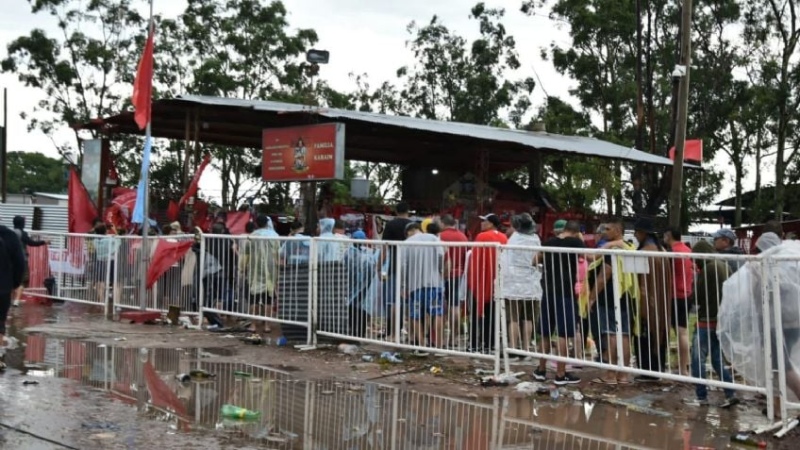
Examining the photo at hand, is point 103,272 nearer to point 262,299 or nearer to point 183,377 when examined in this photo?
point 262,299

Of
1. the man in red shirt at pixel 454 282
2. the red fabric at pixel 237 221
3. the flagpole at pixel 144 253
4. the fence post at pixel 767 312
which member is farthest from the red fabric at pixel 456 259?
the red fabric at pixel 237 221

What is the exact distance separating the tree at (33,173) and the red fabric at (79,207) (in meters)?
53.9

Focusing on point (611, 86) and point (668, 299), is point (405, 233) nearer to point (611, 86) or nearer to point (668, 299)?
point (668, 299)

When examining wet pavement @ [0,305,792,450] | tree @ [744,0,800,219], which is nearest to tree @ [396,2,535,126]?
tree @ [744,0,800,219]

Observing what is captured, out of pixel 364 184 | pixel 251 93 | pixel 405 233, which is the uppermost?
pixel 251 93

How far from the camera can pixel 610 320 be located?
793 centimetres

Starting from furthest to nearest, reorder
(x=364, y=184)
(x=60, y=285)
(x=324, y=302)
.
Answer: (x=364, y=184)
(x=60, y=285)
(x=324, y=302)

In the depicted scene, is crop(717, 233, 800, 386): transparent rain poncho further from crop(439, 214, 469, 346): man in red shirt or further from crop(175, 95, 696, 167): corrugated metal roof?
crop(175, 95, 696, 167): corrugated metal roof

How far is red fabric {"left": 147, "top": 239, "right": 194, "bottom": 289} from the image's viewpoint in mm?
12711

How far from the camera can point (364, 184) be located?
2397 centimetres

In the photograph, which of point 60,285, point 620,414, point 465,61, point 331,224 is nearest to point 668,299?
point 620,414

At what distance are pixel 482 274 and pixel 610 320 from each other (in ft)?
4.72

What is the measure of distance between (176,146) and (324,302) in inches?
1060

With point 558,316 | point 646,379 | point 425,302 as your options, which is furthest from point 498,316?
point 646,379
